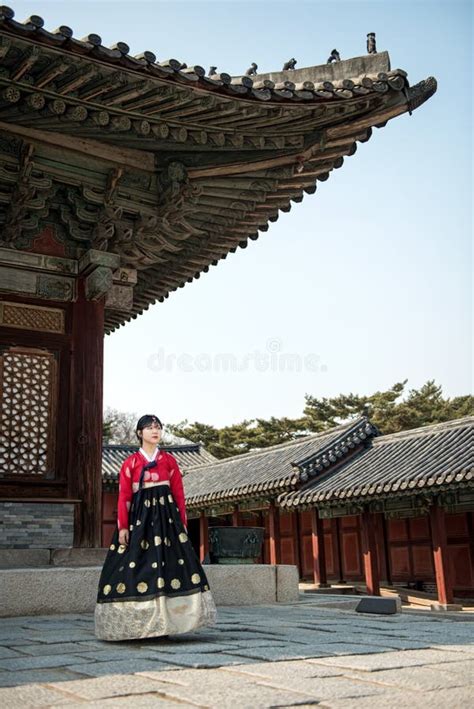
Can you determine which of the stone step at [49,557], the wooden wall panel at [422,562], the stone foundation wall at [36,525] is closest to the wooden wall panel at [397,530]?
the wooden wall panel at [422,562]

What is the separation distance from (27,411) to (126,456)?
862 inches

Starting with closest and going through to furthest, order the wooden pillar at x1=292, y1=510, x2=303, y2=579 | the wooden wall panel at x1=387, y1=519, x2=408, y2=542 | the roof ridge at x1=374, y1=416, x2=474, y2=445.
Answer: the roof ridge at x1=374, y1=416, x2=474, y2=445 < the wooden wall panel at x1=387, y1=519, x2=408, y2=542 < the wooden pillar at x1=292, y1=510, x2=303, y2=579

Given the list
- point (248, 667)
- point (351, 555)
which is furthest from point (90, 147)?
point (351, 555)

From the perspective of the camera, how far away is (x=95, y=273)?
311 inches

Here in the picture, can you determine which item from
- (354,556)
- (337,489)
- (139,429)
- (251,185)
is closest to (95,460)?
(139,429)

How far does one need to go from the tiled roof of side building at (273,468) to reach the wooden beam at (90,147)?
13.6m

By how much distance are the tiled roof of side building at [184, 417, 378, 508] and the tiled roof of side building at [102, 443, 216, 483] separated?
9.07 feet

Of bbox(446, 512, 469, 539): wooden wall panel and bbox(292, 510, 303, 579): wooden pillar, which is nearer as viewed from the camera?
bbox(446, 512, 469, 539): wooden wall panel

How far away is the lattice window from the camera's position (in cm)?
745

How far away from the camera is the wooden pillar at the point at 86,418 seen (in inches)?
294

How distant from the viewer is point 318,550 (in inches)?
790

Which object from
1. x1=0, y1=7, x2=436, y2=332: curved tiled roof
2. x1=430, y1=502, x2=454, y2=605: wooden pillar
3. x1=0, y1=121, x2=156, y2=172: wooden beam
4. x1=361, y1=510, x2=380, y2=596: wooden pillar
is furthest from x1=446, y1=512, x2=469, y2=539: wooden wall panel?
x1=0, y1=121, x2=156, y2=172: wooden beam

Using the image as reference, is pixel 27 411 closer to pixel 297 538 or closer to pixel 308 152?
pixel 308 152

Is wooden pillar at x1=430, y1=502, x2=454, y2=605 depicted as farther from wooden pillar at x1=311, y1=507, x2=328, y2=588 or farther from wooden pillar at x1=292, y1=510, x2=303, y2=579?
wooden pillar at x1=292, y1=510, x2=303, y2=579
